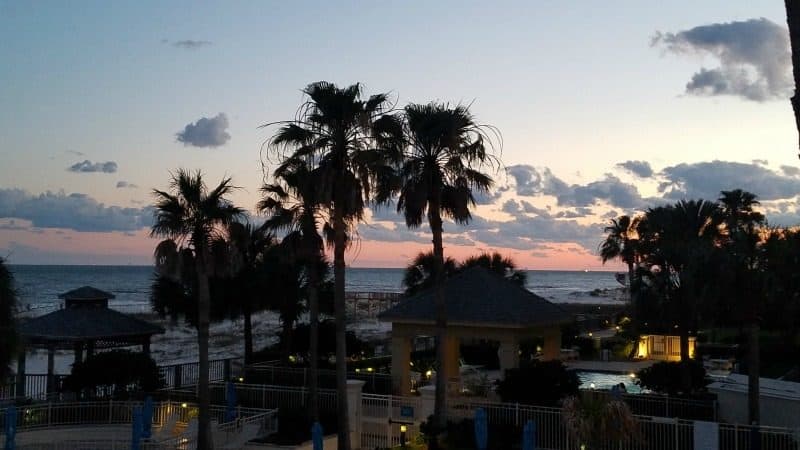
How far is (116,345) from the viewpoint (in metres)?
30.8

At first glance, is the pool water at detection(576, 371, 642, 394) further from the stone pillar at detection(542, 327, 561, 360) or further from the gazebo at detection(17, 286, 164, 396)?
the gazebo at detection(17, 286, 164, 396)

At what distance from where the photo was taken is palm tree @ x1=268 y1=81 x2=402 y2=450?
1952 cm

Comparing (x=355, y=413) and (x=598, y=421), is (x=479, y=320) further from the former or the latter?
(x=598, y=421)

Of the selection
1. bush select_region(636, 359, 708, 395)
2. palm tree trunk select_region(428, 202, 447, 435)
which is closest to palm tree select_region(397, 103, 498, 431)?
palm tree trunk select_region(428, 202, 447, 435)

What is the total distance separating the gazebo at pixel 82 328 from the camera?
2716cm

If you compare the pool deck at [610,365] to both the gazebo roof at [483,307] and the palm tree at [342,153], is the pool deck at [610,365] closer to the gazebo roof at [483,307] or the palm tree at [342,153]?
the gazebo roof at [483,307]

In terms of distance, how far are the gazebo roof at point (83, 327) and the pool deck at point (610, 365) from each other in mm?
19626

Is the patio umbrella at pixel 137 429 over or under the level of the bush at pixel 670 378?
under

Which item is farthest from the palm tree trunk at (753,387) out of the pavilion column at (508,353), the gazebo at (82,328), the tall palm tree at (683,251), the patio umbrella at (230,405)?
the gazebo at (82,328)

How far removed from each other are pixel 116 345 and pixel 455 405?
1573 cm

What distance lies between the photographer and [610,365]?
126 ft

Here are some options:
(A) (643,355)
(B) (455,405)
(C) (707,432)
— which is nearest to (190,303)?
(B) (455,405)

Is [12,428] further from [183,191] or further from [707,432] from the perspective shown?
[707,432]

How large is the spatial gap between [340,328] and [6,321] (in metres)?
7.67
